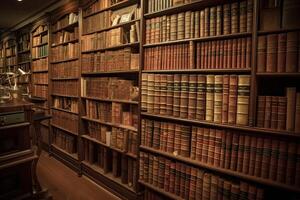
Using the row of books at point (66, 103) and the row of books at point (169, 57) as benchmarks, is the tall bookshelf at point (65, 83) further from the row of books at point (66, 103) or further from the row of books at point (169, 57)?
the row of books at point (169, 57)

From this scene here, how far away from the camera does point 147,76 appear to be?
79.7 inches

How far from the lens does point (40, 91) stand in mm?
4301

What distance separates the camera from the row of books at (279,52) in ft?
4.14

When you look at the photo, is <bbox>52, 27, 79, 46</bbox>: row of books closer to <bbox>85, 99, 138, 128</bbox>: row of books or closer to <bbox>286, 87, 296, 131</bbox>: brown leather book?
<bbox>85, 99, 138, 128</bbox>: row of books

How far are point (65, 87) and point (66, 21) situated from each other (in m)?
1.01

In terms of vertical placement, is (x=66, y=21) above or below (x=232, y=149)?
above

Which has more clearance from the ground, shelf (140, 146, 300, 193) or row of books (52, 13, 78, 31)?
row of books (52, 13, 78, 31)

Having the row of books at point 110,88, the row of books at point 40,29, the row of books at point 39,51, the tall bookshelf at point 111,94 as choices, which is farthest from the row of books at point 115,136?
the row of books at point 40,29

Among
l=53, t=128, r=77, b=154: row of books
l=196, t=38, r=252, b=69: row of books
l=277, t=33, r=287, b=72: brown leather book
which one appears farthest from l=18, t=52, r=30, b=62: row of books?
l=277, t=33, r=287, b=72: brown leather book

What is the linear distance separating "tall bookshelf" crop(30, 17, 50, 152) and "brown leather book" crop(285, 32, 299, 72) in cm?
363

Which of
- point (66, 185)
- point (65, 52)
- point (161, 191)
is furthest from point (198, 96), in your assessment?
point (65, 52)

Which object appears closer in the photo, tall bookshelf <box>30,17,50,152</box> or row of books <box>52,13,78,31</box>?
row of books <box>52,13,78,31</box>

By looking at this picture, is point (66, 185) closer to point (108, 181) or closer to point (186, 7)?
point (108, 181)

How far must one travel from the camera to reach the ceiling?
4.02m
